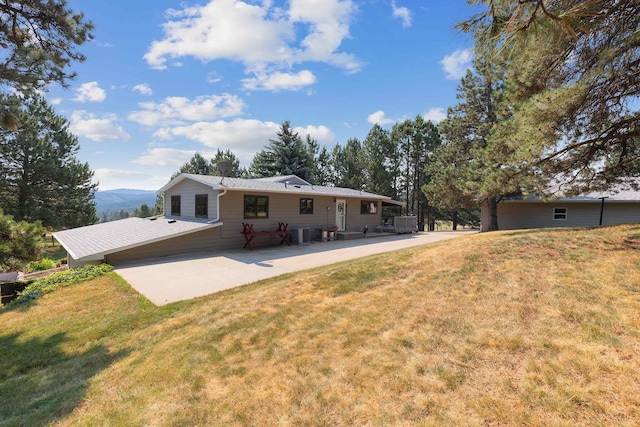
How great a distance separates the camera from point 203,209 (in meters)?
12.5

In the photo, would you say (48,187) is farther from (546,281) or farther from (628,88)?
(628,88)

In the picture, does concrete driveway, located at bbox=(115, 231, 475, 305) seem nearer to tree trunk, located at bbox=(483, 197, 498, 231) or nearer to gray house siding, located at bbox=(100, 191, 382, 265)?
gray house siding, located at bbox=(100, 191, 382, 265)

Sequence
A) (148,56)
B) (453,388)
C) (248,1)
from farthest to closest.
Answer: (148,56), (248,1), (453,388)

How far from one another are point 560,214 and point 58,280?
23.4m

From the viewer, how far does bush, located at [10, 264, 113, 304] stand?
21.7ft

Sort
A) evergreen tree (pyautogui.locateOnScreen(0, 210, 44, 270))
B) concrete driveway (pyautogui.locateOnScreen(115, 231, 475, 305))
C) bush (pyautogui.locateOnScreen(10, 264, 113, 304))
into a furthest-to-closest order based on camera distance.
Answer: bush (pyautogui.locateOnScreen(10, 264, 113, 304))
concrete driveway (pyautogui.locateOnScreen(115, 231, 475, 305))
evergreen tree (pyautogui.locateOnScreen(0, 210, 44, 270))

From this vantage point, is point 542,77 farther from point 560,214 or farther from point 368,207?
point 560,214

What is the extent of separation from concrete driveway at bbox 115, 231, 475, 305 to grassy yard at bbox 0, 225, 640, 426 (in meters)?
1.02

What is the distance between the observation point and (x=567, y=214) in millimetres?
16578

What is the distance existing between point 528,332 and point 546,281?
1.54 meters

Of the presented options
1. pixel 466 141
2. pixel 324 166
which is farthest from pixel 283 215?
pixel 324 166

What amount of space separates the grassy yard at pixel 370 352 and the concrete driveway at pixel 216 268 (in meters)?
1.02

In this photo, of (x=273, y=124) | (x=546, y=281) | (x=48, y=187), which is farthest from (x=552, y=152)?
(x=48, y=187)

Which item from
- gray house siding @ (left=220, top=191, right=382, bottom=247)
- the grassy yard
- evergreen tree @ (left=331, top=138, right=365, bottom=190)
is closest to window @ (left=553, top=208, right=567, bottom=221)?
gray house siding @ (left=220, top=191, right=382, bottom=247)
